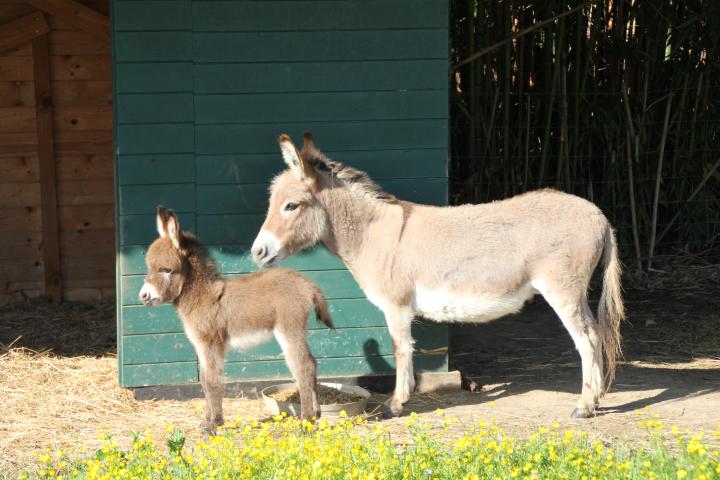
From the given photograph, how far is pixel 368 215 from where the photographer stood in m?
5.75

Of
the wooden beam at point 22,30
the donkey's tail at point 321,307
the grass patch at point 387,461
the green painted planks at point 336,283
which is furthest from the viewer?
the wooden beam at point 22,30

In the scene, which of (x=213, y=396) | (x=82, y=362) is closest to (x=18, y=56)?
(x=82, y=362)

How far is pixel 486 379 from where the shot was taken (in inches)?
263

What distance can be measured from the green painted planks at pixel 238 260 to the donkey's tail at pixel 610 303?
5.30ft

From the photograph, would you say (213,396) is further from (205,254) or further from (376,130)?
(376,130)

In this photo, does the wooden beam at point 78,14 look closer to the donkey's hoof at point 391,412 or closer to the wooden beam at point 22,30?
the wooden beam at point 22,30

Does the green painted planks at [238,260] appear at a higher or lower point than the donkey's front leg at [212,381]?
higher

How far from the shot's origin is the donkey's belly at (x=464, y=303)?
5.58 m

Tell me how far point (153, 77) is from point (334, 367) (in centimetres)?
211

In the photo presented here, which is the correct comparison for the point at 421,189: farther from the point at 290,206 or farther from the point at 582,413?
the point at 582,413

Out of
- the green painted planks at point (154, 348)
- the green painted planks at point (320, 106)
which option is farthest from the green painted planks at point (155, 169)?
the green painted planks at point (154, 348)

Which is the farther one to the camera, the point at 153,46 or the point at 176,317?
the point at 176,317

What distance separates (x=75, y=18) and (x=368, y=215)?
363 cm

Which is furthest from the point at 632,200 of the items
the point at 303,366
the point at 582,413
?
the point at 303,366
